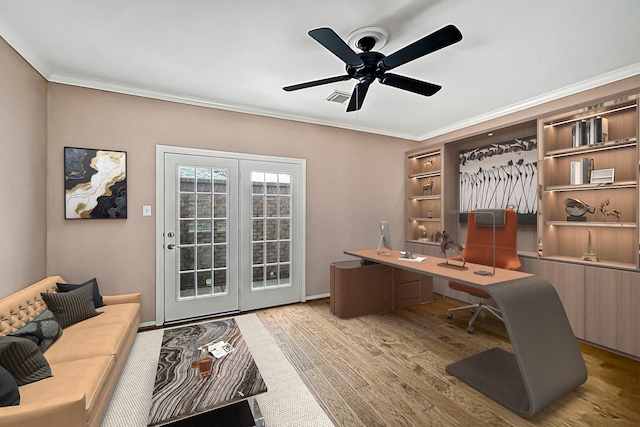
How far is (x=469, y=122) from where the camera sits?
430 centimetres

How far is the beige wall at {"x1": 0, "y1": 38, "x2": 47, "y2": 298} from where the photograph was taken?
2250 mm

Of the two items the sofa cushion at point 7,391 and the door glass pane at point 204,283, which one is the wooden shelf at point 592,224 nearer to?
the door glass pane at point 204,283

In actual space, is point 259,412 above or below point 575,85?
below

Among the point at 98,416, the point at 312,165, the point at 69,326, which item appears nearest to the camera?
the point at 98,416

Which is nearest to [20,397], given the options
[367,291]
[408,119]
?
[367,291]

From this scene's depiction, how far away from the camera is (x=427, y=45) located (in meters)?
1.80

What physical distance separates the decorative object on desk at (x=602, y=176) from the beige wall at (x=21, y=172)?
5492 millimetres

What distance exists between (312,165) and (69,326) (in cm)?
325

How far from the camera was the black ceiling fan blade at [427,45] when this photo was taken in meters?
1.67

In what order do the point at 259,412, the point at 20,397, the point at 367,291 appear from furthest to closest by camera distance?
the point at 367,291
the point at 259,412
the point at 20,397

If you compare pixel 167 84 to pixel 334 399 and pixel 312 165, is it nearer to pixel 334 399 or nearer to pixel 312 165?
pixel 312 165

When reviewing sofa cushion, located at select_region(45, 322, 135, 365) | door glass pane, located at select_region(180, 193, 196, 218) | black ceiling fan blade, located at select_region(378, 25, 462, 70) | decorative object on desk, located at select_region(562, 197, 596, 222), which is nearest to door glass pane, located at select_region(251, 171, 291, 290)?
door glass pane, located at select_region(180, 193, 196, 218)

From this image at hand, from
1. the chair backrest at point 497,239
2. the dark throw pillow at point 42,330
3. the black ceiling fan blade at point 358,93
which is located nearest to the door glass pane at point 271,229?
the black ceiling fan blade at point 358,93

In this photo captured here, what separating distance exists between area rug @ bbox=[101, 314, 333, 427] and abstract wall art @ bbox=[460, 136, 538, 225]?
3518mm
